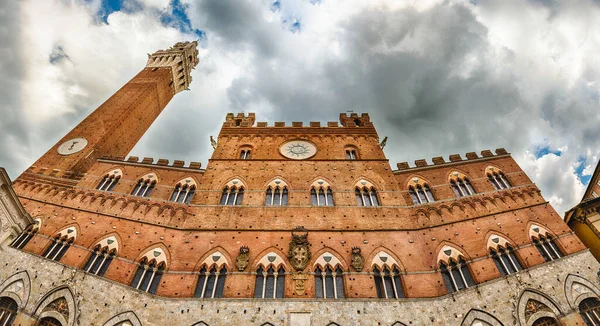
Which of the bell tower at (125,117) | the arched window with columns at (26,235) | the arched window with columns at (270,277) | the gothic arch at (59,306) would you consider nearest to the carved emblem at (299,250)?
the arched window with columns at (270,277)

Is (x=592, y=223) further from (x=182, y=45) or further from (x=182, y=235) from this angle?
(x=182, y=45)

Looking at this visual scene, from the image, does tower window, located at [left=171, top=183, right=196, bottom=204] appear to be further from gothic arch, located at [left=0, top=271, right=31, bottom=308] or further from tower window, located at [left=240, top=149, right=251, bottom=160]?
gothic arch, located at [left=0, top=271, right=31, bottom=308]

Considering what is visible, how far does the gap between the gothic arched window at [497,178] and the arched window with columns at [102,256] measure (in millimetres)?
18351

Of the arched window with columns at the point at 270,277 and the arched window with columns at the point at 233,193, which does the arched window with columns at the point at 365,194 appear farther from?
the arched window with columns at the point at 233,193

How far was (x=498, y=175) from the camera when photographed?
1656 centimetres

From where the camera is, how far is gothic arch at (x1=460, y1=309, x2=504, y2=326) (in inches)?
436

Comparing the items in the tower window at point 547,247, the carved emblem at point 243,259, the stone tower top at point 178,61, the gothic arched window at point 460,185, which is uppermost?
the stone tower top at point 178,61

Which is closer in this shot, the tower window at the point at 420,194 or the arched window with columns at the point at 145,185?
the tower window at the point at 420,194

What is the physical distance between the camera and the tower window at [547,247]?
41.6 feet

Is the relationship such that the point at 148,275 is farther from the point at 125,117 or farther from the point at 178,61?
the point at 178,61

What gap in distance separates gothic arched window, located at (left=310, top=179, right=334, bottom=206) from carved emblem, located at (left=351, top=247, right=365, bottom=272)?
10.2 ft

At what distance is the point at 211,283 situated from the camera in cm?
1235

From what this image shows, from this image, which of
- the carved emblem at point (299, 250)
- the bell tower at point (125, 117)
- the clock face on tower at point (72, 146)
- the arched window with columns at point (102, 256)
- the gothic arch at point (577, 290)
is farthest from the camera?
the clock face on tower at point (72, 146)

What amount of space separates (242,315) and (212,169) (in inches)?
338
